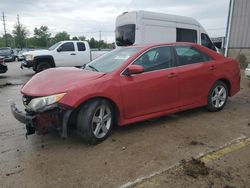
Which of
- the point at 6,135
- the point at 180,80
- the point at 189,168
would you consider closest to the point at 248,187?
the point at 189,168

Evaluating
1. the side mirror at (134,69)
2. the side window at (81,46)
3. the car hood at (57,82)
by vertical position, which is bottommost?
the car hood at (57,82)

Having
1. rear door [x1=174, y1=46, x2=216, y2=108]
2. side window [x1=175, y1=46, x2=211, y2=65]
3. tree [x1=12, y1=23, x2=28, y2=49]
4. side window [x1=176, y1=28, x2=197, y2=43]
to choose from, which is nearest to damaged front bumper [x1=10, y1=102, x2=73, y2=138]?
rear door [x1=174, y1=46, x2=216, y2=108]

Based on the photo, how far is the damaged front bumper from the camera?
3.58 m

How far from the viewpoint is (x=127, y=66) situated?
4.39m

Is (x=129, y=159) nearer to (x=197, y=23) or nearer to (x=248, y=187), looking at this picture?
(x=248, y=187)

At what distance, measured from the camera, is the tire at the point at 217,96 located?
5680 mm

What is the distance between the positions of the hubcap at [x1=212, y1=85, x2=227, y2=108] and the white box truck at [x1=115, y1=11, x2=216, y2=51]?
4676 mm

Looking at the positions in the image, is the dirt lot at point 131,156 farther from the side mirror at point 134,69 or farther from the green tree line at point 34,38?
the green tree line at point 34,38

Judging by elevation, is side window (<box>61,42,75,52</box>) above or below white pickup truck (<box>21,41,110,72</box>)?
above

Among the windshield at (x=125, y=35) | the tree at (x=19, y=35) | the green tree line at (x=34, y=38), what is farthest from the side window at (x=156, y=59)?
the tree at (x=19, y=35)

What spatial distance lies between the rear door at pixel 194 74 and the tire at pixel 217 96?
0.19m

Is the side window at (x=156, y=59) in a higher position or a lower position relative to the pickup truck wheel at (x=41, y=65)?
higher

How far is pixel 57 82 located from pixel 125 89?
109 centimetres

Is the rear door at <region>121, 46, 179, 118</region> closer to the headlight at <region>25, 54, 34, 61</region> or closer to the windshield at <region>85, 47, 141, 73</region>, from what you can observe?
the windshield at <region>85, 47, 141, 73</region>
